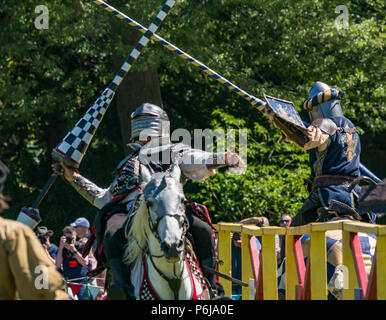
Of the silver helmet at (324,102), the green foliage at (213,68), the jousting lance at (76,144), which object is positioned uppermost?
the green foliage at (213,68)

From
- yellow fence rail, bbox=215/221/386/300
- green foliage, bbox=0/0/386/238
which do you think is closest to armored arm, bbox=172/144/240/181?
yellow fence rail, bbox=215/221/386/300

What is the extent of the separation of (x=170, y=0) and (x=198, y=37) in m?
7.21

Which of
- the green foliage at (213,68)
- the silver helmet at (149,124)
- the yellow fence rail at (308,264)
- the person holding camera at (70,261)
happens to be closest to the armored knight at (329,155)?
the yellow fence rail at (308,264)

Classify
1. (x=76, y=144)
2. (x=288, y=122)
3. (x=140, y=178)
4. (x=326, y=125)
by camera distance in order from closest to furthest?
1. (x=140, y=178)
2. (x=76, y=144)
3. (x=288, y=122)
4. (x=326, y=125)

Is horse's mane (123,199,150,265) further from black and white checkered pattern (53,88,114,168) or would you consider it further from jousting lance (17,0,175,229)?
black and white checkered pattern (53,88,114,168)

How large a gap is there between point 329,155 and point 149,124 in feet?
6.46

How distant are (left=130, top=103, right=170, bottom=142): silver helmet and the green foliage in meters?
7.53

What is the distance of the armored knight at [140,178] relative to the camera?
6172 mm

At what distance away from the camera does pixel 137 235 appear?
5.85 meters

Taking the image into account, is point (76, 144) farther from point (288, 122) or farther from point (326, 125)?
point (326, 125)

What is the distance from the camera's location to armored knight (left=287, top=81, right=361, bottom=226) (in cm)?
796

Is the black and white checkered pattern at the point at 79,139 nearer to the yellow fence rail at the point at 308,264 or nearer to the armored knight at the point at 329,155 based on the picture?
the yellow fence rail at the point at 308,264

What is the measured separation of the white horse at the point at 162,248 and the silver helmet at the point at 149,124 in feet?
3.65

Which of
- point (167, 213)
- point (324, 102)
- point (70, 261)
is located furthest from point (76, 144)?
point (70, 261)
